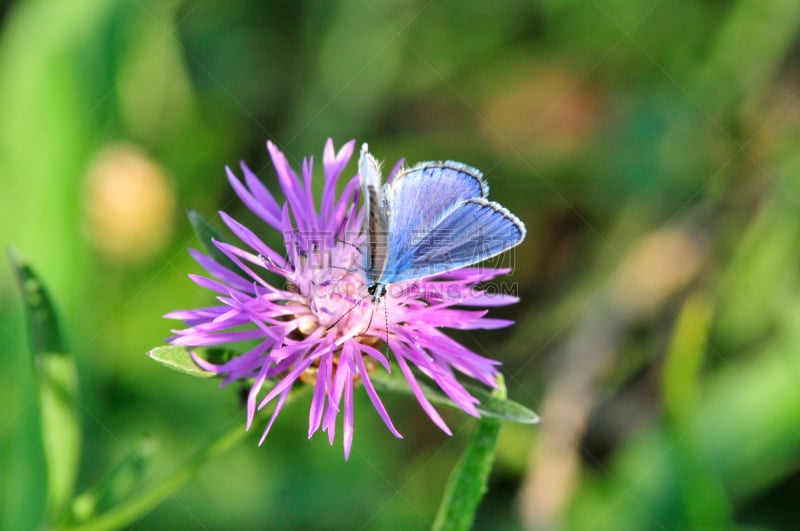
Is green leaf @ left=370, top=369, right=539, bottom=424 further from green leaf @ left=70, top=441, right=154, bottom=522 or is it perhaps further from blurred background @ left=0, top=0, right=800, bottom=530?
blurred background @ left=0, top=0, right=800, bottom=530

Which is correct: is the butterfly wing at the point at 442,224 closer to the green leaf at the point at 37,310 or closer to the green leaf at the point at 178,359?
the green leaf at the point at 178,359

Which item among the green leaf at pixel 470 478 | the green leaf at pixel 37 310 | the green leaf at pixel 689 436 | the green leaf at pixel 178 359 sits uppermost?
the green leaf at pixel 689 436

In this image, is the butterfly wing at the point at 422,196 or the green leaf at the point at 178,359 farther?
the butterfly wing at the point at 422,196

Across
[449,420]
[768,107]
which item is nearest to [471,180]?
[449,420]

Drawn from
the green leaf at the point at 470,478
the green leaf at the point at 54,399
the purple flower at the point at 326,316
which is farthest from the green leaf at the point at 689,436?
the green leaf at the point at 54,399

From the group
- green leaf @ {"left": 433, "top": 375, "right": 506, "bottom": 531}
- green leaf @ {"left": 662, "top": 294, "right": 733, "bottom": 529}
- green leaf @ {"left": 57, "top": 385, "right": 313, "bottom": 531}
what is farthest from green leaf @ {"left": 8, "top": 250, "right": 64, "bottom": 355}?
green leaf @ {"left": 662, "top": 294, "right": 733, "bottom": 529}

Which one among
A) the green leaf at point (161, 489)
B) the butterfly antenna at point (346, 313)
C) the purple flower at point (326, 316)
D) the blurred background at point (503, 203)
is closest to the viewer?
the purple flower at point (326, 316)
